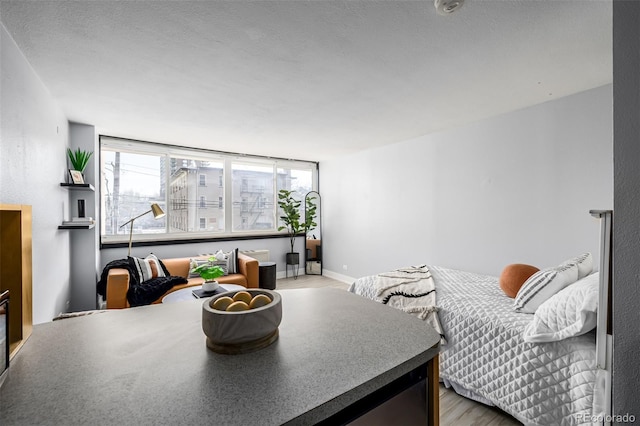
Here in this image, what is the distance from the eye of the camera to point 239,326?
92cm

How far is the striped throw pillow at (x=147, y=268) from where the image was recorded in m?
3.56

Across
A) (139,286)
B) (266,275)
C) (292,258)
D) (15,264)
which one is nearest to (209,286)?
(139,286)

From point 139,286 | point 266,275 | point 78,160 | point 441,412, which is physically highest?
point 78,160

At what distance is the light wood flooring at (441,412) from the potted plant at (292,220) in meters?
3.78

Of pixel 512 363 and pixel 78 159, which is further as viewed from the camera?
pixel 78 159

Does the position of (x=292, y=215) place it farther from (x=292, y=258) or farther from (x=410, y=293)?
(x=410, y=293)

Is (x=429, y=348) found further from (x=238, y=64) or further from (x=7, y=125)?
(x=7, y=125)

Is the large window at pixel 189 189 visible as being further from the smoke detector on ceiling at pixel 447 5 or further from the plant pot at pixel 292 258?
the smoke detector on ceiling at pixel 447 5

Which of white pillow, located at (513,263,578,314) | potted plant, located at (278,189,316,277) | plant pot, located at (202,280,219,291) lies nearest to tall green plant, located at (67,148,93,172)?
plant pot, located at (202,280,219,291)

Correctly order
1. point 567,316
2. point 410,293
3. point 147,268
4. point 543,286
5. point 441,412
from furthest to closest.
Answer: point 147,268 → point 410,293 → point 543,286 → point 441,412 → point 567,316

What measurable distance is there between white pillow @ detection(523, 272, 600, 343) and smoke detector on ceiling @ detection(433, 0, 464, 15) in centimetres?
170

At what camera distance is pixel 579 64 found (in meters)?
2.15

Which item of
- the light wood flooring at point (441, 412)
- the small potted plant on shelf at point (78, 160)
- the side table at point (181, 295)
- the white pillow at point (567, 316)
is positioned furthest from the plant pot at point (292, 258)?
the white pillow at point (567, 316)

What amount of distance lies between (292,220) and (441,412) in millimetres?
4175
